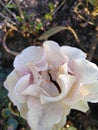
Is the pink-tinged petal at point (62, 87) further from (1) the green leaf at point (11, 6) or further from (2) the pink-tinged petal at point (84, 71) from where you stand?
(1) the green leaf at point (11, 6)

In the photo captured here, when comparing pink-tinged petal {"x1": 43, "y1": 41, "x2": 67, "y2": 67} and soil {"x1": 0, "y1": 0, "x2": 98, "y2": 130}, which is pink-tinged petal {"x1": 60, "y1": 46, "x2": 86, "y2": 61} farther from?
soil {"x1": 0, "y1": 0, "x2": 98, "y2": 130}

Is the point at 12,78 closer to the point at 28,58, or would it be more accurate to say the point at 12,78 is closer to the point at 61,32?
the point at 28,58

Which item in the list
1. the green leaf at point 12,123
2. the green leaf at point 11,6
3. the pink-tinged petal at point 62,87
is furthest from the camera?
the green leaf at point 11,6

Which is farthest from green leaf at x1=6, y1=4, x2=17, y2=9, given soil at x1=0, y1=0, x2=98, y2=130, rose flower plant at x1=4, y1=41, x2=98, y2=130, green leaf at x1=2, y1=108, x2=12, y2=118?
rose flower plant at x1=4, y1=41, x2=98, y2=130

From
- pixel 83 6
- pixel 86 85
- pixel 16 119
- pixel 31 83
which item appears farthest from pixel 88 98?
pixel 83 6

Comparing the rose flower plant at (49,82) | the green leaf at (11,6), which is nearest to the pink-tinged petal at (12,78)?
the rose flower plant at (49,82)

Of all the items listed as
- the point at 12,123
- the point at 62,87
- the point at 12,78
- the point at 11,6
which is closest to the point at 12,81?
the point at 12,78
